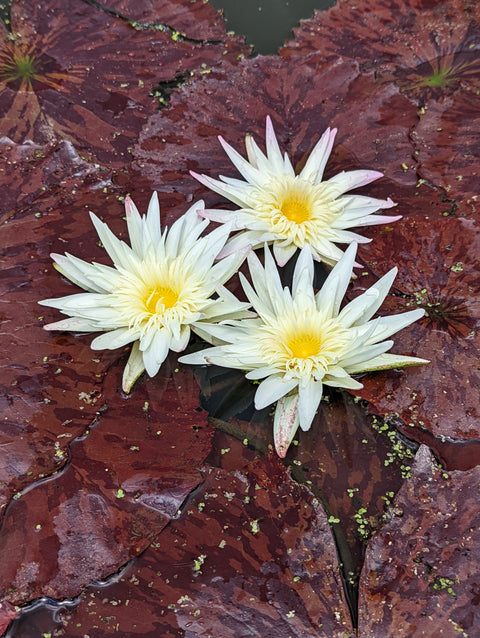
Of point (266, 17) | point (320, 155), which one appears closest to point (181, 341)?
point (320, 155)

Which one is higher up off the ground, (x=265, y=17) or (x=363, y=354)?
(x=265, y=17)

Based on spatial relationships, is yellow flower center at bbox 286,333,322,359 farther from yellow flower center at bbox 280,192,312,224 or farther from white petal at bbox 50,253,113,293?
white petal at bbox 50,253,113,293

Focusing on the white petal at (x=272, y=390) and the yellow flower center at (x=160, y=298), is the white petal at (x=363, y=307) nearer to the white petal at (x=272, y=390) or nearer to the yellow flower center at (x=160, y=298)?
the white petal at (x=272, y=390)

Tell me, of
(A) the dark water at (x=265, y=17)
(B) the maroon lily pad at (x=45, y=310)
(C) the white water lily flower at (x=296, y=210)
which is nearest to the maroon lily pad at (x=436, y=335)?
(C) the white water lily flower at (x=296, y=210)

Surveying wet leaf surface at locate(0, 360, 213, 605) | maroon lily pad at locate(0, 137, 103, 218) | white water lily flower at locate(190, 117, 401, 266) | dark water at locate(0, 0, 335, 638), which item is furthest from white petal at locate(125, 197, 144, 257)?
dark water at locate(0, 0, 335, 638)

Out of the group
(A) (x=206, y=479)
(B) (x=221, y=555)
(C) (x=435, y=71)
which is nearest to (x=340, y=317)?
(A) (x=206, y=479)

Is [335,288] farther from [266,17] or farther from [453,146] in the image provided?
[266,17]
